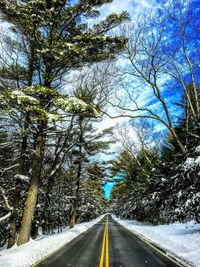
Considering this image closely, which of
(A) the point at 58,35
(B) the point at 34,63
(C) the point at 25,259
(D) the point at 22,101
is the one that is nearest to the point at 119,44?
(A) the point at 58,35

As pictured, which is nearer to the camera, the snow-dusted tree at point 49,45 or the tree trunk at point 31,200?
the snow-dusted tree at point 49,45

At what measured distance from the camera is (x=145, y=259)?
29.7 feet

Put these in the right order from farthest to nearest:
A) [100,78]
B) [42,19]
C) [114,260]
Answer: [100,78] → [42,19] → [114,260]

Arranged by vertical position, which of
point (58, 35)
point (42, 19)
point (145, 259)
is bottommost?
point (145, 259)

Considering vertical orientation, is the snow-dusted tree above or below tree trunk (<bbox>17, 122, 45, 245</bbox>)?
above

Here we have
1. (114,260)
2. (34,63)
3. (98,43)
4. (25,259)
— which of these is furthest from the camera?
(34,63)

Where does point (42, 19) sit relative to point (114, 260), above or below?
above

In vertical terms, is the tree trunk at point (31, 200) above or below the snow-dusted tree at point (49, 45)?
below

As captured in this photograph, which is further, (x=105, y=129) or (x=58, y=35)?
(x=105, y=129)

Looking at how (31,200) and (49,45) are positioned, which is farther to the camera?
(31,200)

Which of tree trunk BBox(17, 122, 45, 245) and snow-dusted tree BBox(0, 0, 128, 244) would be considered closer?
snow-dusted tree BBox(0, 0, 128, 244)

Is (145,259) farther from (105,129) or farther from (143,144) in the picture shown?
(143,144)

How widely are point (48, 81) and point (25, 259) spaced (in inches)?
329

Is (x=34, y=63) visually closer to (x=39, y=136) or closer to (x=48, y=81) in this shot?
(x=48, y=81)
